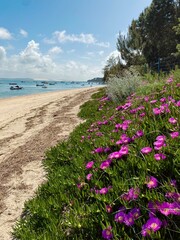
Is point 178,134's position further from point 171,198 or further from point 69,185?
point 69,185

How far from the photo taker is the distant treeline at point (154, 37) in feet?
119

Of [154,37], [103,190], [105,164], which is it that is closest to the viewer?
[103,190]

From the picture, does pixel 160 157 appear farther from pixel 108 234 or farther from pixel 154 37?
pixel 154 37

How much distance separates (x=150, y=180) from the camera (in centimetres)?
210

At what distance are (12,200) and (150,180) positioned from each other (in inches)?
90.5

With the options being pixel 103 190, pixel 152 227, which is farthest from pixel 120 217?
pixel 103 190

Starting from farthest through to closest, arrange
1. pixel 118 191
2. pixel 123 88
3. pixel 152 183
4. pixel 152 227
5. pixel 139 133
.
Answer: pixel 123 88 < pixel 139 133 < pixel 118 191 < pixel 152 183 < pixel 152 227

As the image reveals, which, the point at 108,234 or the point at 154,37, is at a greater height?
the point at 154,37

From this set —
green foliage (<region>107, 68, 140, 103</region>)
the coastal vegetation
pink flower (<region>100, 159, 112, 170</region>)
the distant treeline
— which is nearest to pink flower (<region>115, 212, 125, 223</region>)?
the coastal vegetation

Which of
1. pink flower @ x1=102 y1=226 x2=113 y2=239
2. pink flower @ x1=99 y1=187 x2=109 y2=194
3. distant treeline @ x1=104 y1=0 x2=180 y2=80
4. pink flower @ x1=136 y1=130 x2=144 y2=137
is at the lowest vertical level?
pink flower @ x1=102 y1=226 x2=113 y2=239

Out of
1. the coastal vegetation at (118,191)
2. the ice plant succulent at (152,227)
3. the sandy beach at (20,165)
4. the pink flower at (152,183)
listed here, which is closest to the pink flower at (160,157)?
the coastal vegetation at (118,191)

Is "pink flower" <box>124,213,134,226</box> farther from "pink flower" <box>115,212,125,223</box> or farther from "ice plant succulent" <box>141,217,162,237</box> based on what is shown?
"ice plant succulent" <box>141,217,162,237</box>

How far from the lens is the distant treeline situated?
36.2 m

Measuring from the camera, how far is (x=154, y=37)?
1499 inches
